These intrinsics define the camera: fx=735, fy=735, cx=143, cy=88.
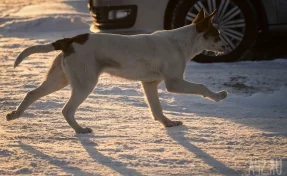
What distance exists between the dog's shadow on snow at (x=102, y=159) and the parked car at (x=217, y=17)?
3.69m

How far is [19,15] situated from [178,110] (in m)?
9.90

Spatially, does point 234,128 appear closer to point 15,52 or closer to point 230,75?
point 230,75

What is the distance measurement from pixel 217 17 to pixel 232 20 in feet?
0.74

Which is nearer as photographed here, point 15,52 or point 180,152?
point 180,152

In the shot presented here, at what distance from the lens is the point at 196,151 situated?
6160 mm

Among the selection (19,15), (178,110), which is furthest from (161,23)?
(19,15)

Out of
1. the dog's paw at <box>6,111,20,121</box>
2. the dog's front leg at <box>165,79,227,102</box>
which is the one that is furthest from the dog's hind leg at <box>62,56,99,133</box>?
the dog's front leg at <box>165,79,227,102</box>

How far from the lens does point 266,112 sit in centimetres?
771

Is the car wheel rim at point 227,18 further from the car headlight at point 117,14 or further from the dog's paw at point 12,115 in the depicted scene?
the dog's paw at point 12,115

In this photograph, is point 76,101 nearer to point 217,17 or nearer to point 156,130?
point 156,130

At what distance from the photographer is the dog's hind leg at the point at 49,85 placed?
716 cm

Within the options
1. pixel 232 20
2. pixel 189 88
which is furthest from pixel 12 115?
pixel 232 20

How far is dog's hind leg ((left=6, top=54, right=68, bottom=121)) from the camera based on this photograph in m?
7.16

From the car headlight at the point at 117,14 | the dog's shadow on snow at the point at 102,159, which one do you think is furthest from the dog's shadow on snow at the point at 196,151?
the car headlight at the point at 117,14
